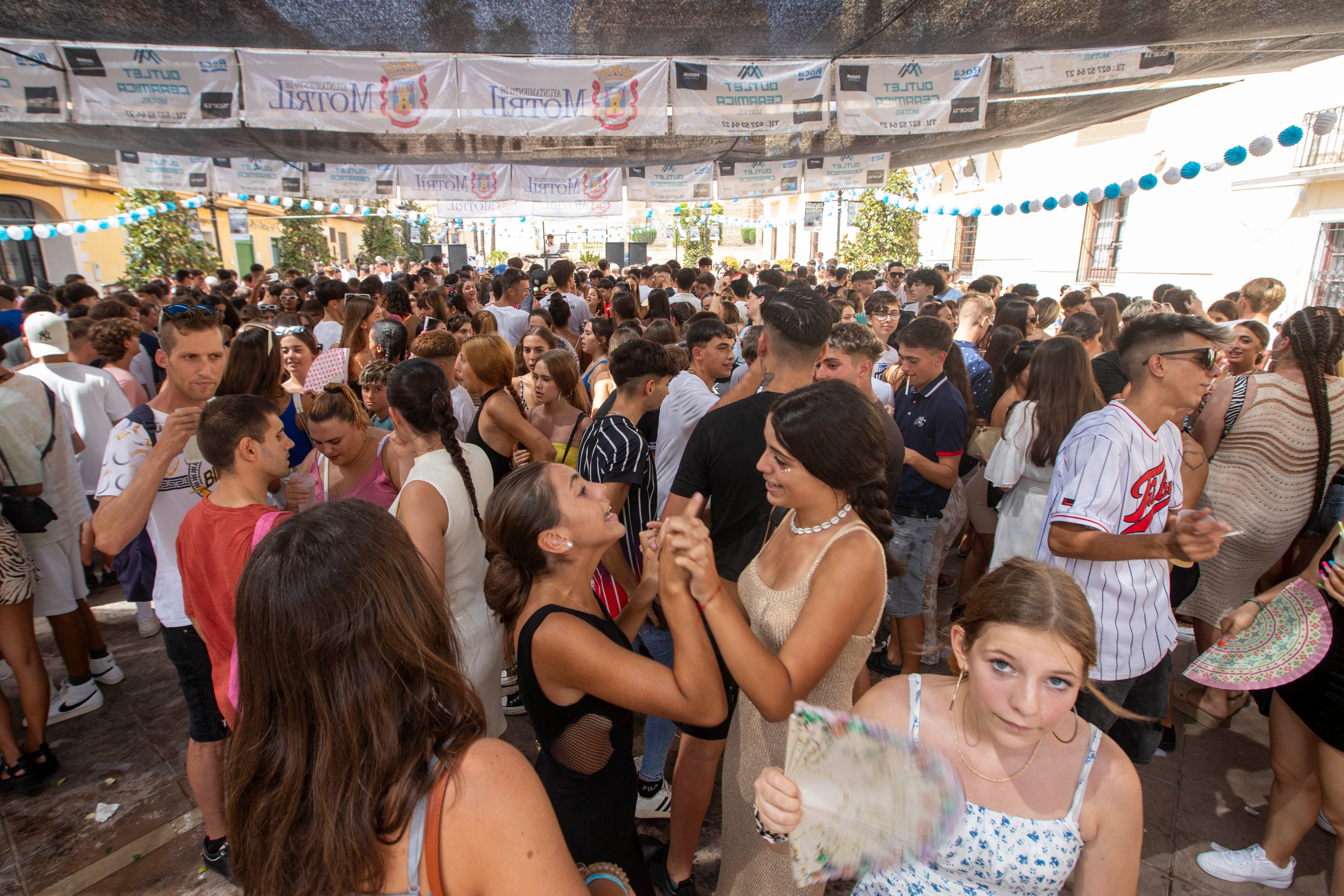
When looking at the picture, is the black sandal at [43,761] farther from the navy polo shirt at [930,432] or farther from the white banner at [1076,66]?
the white banner at [1076,66]

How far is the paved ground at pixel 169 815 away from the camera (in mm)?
2686

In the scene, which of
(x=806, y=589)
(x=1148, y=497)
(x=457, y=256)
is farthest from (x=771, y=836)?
(x=457, y=256)

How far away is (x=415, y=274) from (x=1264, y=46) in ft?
38.8

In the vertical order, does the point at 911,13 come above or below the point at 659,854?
above

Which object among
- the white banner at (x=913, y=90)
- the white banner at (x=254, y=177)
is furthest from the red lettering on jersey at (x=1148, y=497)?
the white banner at (x=254, y=177)

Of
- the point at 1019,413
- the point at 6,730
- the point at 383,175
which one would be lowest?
the point at 6,730

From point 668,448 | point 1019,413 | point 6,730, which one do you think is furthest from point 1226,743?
point 6,730

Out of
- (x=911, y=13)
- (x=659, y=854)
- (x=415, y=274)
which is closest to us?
(x=659, y=854)

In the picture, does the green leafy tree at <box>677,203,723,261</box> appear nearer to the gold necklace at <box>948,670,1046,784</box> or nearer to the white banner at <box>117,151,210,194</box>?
the white banner at <box>117,151,210,194</box>

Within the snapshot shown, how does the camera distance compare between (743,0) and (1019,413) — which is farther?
(743,0)

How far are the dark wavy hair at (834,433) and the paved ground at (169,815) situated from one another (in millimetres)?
1879

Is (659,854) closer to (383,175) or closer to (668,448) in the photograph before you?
(668,448)

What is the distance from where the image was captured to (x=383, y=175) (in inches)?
440

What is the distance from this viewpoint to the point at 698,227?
103 ft
